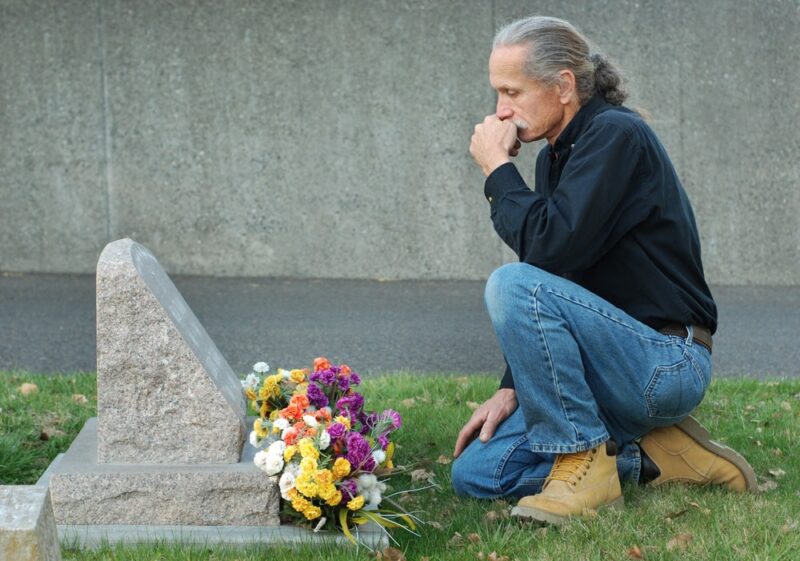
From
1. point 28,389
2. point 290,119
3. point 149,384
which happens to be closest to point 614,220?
point 149,384

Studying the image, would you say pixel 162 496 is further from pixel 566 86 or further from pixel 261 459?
pixel 566 86

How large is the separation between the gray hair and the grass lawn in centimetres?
134

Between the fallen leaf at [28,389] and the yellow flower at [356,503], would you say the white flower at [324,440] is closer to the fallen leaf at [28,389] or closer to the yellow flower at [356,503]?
the yellow flower at [356,503]

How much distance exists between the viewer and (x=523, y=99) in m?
3.61

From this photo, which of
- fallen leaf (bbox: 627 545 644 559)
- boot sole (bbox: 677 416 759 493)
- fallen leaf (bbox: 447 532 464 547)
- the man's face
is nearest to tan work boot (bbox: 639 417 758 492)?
boot sole (bbox: 677 416 759 493)

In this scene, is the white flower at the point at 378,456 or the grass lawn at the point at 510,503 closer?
the grass lawn at the point at 510,503

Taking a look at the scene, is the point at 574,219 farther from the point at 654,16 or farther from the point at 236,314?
the point at 654,16

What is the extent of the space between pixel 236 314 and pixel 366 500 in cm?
435

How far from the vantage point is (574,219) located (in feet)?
11.0

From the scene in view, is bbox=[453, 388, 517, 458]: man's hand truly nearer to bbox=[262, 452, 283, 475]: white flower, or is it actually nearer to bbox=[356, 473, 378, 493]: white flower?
bbox=[356, 473, 378, 493]: white flower

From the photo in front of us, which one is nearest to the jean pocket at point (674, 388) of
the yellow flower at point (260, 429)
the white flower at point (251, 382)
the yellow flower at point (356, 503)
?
the yellow flower at point (356, 503)

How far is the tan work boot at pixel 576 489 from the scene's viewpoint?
3350mm

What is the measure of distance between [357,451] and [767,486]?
4.80ft

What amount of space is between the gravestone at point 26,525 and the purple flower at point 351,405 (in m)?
1.59
